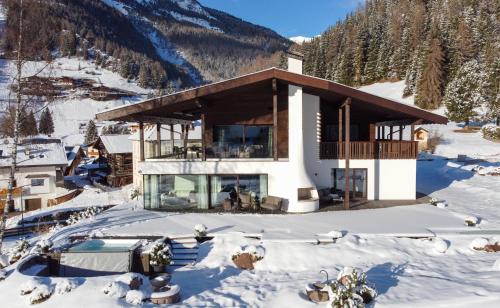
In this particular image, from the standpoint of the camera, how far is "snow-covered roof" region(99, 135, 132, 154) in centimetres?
3750

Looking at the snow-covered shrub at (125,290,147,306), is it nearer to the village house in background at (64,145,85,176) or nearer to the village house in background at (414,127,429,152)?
the village house in background at (414,127,429,152)

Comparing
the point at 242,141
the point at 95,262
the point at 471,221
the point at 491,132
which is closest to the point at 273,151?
the point at 242,141

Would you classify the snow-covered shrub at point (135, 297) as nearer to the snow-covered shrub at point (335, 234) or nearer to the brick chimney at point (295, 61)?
the snow-covered shrub at point (335, 234)

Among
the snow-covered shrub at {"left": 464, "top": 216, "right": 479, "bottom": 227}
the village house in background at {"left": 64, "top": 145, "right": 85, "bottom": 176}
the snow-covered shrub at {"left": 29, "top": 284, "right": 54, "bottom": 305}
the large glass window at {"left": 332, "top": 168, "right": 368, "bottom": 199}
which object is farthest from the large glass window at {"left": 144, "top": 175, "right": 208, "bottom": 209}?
the village house in background at {"left": 64, "top": 145, "right": 85, "bottom": 176}

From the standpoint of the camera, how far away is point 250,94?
58.1 ft

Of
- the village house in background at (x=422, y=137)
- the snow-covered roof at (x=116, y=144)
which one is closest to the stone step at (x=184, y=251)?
the snow-covered roof at (x=116, y=144)

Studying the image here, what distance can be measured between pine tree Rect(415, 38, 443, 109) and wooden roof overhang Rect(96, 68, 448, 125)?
3630 centimetres

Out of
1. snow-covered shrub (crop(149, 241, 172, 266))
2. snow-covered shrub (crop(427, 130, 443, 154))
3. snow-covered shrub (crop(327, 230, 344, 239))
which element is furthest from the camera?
snow-covered shrub (crop(427, 130, 443, 154))

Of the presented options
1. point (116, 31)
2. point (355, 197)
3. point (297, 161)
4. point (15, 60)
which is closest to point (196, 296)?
point (297, 161)

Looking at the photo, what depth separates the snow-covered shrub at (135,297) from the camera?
8094mm

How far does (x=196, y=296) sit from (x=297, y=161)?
8.34 meters

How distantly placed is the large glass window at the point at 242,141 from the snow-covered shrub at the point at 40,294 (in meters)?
9.25

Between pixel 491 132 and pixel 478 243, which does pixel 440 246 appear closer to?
pixel 478 243

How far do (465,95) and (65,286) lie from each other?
47.9 m
